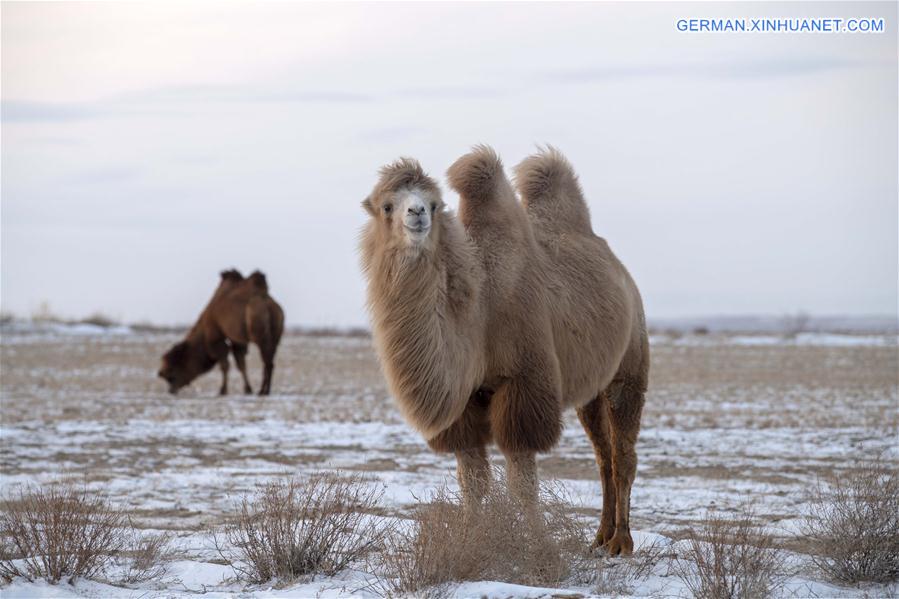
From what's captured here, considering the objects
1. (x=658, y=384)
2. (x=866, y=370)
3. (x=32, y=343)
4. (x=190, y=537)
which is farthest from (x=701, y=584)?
(x=32, y=343)

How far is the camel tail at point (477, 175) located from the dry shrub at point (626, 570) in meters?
2.80

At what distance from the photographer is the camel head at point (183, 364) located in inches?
1000

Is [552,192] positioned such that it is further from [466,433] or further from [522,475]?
[522,475]

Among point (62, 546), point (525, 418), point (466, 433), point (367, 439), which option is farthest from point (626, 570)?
point (367, 439)

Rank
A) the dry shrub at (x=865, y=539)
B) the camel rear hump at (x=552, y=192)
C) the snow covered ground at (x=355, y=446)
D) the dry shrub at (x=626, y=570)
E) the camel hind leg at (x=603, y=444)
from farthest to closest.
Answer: the camel rear hump at (x=552, y=192) → the camel hind leg at (x=603, y=444) → the snow covered ground at (x=355, y=446) → the dry shrub at (x=865, y=539) → the dry shrub at (x=626, y=570)

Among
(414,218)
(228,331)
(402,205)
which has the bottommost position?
(228,331)

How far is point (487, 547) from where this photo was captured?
6055 mm

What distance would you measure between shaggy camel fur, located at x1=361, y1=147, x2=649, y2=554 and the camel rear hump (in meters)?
0.57

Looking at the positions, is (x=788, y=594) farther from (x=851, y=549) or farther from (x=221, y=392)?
(x=221, y=392)

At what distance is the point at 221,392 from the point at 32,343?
62.0 feet

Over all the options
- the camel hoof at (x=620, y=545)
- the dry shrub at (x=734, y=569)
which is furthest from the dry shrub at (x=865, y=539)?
the camel hoof at (x=620, y=545)

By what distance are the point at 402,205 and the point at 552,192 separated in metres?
2.54

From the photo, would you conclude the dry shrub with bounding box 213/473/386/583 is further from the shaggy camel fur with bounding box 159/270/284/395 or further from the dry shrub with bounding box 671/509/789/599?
the shaggy camel fur with bounding box 159/270/284/395

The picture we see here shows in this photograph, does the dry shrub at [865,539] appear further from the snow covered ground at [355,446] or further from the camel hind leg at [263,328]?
the camel hind leg at [263,328]
